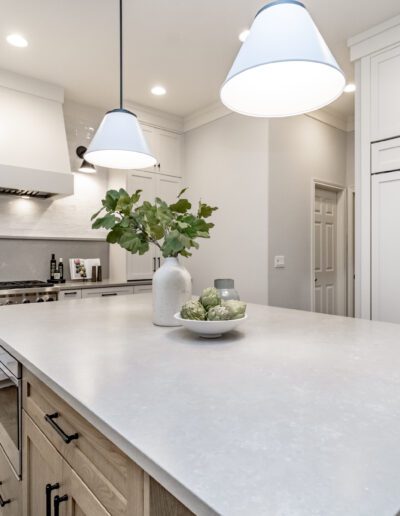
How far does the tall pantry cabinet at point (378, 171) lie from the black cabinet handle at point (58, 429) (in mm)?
2498

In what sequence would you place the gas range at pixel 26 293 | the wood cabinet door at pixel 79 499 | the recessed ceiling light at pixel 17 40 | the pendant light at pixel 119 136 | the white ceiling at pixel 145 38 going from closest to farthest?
the wood cabinet door at pixel 79 499 < the pendant light at pixel 119 136 < the white ceiling at pixel 145 38 < the recessed ceiling light at pixel 17 40 < the gas range at pixel 26 293

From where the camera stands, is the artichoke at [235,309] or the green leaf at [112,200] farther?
the green leaf at [112,200]

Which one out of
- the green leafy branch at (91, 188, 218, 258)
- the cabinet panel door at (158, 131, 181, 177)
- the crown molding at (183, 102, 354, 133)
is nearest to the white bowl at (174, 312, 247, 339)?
the green leafy branch at (91, 188, 218, 258)

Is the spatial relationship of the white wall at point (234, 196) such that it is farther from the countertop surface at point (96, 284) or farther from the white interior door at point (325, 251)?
the white interior door at point (325, 251)

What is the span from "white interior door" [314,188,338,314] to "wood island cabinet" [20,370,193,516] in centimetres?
357

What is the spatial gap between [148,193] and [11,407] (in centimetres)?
322

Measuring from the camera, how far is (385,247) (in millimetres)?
2768

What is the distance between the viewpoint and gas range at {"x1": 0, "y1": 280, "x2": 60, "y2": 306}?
9.86 ft

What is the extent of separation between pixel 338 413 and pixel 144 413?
1.23ft

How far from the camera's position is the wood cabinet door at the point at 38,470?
3.30 ft

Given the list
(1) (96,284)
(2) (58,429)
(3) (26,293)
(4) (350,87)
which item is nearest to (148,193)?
(1) (96,284)

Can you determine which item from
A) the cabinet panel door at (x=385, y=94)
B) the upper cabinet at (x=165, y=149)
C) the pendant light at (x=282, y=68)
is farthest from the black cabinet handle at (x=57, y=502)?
the upper cabinet at (x=165, y=149)

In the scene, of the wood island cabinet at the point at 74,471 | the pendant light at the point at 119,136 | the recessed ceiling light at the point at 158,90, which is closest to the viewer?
the wood island cabinet at the point at 74,471

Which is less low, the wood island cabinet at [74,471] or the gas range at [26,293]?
the gas range at [26,293]
